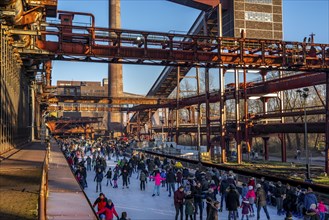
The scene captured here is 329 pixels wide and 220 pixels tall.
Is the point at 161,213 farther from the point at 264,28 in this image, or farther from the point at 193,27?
the point at 193,27

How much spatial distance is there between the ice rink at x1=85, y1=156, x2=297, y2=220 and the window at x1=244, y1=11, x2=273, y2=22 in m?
23.4

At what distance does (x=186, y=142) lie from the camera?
3135 inches

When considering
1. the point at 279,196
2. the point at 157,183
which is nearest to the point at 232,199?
the point at 279,196

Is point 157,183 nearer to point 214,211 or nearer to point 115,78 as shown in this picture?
point 214,211

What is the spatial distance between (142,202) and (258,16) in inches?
1134

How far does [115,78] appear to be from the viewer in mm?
75438

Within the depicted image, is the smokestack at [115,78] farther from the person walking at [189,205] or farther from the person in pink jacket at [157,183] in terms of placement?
the person walking at [189,205]

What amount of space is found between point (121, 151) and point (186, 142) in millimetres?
40582

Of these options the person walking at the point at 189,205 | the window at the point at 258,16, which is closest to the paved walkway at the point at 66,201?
the person walking at the point at 189,205

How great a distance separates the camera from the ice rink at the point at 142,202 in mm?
14570

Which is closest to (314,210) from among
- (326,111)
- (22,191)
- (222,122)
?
(22,191)

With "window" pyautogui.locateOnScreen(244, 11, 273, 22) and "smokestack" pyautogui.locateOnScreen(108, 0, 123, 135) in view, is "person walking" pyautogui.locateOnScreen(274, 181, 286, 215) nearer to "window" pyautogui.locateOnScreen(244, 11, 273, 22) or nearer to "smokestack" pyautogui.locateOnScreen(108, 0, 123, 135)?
"window" pyautogui.locateOnScreen(244, 11, 273, 22)

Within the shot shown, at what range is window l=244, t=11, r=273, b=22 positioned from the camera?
38531 mm

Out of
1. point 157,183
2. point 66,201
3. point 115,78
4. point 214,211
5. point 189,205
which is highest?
point 115,78
